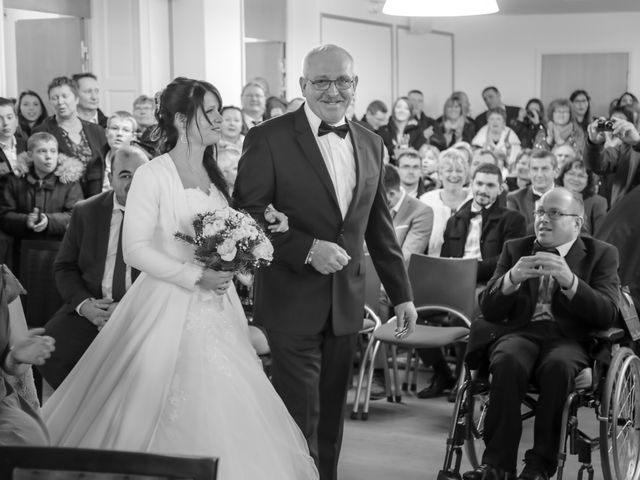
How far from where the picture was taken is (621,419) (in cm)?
390

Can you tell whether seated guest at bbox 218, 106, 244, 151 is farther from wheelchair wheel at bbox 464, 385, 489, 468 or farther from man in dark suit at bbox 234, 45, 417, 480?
man in dark suit at bbox 234, 45, 417, 480

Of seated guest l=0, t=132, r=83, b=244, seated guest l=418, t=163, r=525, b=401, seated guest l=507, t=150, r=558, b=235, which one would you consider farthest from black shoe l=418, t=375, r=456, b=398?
seated guest l=0, t=132, r=83, b=244

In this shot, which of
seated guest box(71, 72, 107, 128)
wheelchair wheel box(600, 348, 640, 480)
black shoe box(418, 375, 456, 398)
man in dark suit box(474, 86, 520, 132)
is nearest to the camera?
wheelchair wheel box(600, 348, 640, 480)

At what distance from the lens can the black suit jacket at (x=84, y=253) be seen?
13.4 feet

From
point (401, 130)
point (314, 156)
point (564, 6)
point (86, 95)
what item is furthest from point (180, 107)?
point (564, 6)

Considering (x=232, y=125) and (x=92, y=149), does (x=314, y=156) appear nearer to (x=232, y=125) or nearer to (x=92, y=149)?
(x=92, y=149)

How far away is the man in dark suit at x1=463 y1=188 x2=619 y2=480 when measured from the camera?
3762mm

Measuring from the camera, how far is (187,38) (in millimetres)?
9633

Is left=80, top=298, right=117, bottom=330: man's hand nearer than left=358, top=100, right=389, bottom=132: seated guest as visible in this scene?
Yes

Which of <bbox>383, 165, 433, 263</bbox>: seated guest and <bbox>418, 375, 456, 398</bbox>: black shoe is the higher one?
<bbox>383, 165, 433, 263</bbox>: seated guest

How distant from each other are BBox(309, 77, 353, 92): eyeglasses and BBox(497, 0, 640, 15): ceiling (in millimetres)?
11183

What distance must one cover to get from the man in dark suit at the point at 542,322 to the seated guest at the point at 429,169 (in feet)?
13.7

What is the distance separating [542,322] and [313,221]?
4.30ft

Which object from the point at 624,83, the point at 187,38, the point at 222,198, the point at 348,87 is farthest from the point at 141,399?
the point at 624,83
